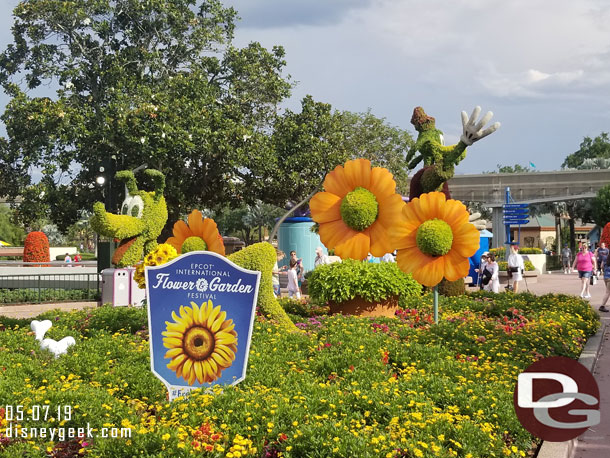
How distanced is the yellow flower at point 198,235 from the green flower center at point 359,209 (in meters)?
1.81

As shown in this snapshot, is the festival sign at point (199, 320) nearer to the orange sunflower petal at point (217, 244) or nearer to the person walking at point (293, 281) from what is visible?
the orange sunflower petal at point (217, 244)

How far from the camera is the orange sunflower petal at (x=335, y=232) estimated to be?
9.21 metres

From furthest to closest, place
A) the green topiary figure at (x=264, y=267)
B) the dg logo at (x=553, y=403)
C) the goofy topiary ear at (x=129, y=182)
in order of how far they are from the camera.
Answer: the goofy topiary ear at (x=129, y=182)
the green topiary figure at (x=264, y=267)
the dg logo at (x=553, y=403)

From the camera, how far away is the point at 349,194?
30.0 feet

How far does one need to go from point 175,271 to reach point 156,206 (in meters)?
6.62

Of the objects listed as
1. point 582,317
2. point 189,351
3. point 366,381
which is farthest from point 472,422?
point 582,317

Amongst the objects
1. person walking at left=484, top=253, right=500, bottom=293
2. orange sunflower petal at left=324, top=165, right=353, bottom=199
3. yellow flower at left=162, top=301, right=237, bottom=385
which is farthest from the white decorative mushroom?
person walking at left=484, top=253, right=500, bottom=293

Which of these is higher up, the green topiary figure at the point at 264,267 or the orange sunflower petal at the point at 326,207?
the orange sunflower petal at the point at 326,207

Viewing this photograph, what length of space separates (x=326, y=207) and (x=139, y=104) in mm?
14082

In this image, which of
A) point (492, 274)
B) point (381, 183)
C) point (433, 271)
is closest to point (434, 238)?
point (433, 271)

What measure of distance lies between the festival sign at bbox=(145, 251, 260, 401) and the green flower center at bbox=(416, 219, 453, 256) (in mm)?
3695

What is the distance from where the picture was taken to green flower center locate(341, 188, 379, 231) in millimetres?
9016

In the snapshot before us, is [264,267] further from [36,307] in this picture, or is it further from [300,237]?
[300,237]
